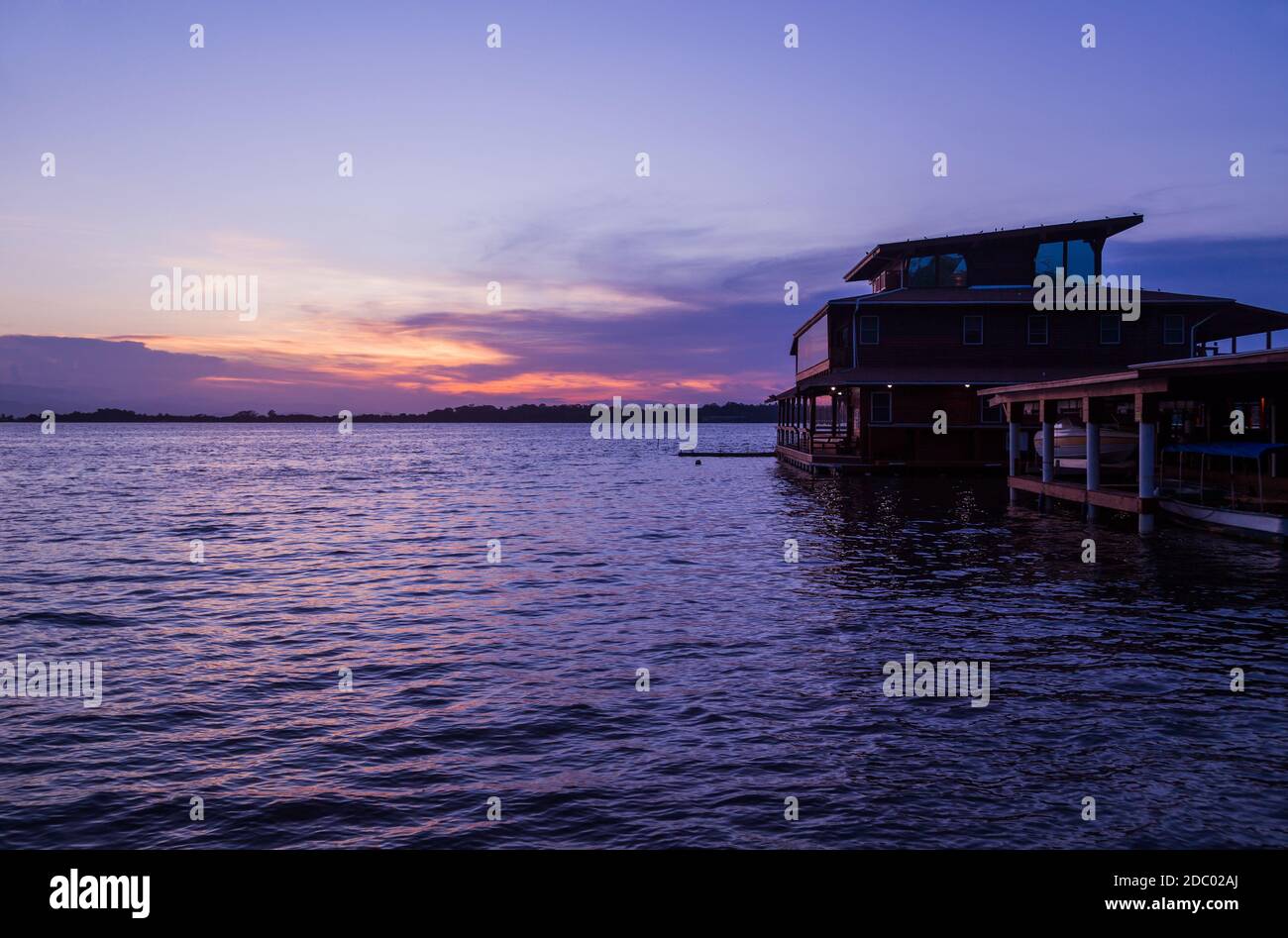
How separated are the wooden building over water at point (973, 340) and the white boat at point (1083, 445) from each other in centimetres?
641

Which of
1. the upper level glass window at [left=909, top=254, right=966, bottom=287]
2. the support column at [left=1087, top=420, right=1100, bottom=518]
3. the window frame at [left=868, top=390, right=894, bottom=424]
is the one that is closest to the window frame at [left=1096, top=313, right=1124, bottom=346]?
the upper level glass window at [left=909, top=254, right=966, bottom=287]

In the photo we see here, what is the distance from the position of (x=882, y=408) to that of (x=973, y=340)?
254 inches

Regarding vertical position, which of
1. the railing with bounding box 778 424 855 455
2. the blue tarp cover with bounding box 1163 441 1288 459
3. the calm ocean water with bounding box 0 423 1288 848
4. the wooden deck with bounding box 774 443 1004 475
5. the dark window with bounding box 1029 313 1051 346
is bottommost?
the calm ocean water with bounding box 0 423 1288 848

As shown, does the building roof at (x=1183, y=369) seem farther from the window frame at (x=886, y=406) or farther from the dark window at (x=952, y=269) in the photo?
the dark window at (x=952, y=269)

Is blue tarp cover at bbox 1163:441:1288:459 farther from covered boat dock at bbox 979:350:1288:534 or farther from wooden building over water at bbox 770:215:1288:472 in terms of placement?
wooden building over water at bbox 770:215:1288:472

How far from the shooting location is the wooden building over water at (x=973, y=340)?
49281 mm

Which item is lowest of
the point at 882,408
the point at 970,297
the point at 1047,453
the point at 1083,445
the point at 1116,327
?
the point at 1047,453

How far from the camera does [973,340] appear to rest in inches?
2004

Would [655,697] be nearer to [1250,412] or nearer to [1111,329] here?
[1250,412]

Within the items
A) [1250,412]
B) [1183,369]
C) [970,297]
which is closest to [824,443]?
[970,297]

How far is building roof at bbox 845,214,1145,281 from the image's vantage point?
51.8 m

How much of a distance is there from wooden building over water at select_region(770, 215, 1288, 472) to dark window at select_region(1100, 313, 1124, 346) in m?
0.05
